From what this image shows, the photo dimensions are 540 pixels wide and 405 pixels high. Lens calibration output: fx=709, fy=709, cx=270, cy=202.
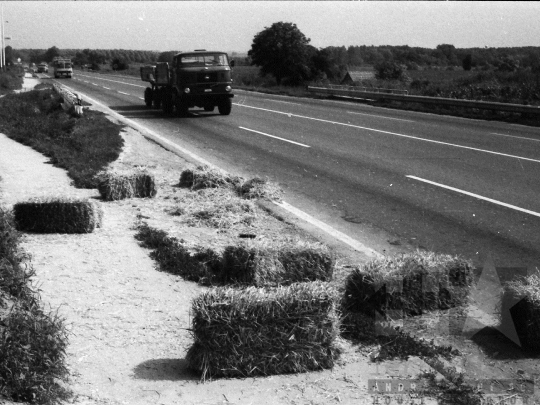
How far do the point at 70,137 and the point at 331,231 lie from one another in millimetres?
9582

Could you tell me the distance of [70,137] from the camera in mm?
16141

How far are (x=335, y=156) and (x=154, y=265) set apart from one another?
8429mm

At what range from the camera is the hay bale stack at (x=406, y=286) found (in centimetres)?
549

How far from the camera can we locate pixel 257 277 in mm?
6078

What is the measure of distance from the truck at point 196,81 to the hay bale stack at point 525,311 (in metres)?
21.0

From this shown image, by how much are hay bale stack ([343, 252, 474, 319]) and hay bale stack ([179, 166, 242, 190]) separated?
504 cm

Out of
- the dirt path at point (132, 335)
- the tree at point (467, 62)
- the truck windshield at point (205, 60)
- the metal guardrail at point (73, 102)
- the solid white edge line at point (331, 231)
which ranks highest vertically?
the tree at point (467, 62)

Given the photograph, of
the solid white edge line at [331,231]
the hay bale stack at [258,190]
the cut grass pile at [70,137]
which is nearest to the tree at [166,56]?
the cut grass pile at [70,137]

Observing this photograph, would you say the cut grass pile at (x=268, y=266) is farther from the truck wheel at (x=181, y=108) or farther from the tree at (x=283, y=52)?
the tree at (x=283, y=52)

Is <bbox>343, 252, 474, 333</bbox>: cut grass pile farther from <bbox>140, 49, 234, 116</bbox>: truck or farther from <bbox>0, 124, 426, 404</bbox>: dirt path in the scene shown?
<bbox>140, 49, 234, 116</bbox>: truck

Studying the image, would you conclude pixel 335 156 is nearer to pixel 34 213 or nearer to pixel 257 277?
pixel 34 213

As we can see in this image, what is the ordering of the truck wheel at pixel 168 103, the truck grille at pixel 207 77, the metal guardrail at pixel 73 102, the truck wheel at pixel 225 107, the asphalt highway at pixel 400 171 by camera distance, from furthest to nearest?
1. the truck wheel at pixel 168 103
2. the truck wheel at pixel 225 107
3. the truck grille at pixel 207 77
4. the metal guardrail at pixel 73 102
5. the asphalt highway at pixel 400 171

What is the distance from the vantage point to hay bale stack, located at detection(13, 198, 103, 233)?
25.9 ft

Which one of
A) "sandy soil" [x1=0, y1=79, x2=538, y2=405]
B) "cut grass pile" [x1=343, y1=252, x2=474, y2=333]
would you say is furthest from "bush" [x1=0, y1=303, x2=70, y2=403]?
"cut grass pile" [x1=343, y1=252, x2=474, y2=333]
